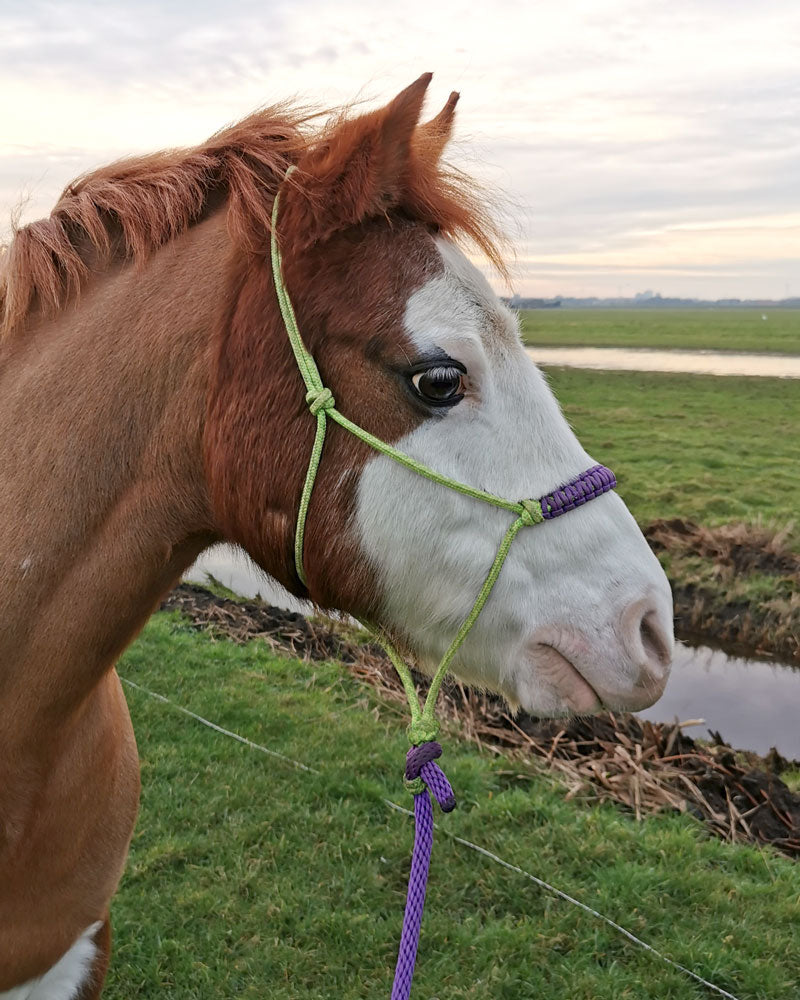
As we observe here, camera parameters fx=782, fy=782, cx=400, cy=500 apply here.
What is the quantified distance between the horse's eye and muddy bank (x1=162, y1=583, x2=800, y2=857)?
375cm

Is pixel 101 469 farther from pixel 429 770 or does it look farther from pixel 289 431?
pixel 429 770

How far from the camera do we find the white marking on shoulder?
2342 mm

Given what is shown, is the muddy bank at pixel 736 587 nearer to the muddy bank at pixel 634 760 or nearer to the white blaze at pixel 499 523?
the muddy bank at pixel 634 760

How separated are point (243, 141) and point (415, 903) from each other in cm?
187

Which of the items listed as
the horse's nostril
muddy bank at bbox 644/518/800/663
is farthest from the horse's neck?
muddy bank at bbox 644/518/800/663

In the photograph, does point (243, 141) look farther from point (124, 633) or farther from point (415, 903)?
point (415, 903)

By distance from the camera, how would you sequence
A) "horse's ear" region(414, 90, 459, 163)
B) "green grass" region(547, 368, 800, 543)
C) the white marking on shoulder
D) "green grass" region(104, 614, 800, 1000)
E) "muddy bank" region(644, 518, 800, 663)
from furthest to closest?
"green grass" region(547, 368, 800, 543) → "muddy bank" region(644, 518, 800, 663) → "green grass" region(104, 614, 800, 1000) → the white marking on shoulder → "horse's ear" region(414, 90, 459, 163)

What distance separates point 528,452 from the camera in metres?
1.72

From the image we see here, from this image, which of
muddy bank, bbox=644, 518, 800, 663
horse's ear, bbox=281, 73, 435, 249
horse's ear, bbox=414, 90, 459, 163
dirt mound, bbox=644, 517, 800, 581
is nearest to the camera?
horse's ear, bbox=281, 73, 435, 249

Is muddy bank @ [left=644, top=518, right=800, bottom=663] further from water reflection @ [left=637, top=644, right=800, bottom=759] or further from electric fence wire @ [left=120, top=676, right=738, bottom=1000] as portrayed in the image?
electric fence wire @ [left=120, top=676, right=738, bottom=1000]

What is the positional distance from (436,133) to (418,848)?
1.75m

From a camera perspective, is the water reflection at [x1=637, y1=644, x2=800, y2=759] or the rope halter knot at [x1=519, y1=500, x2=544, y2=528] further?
the water reflection at [x1=637, y1=644, x2=800, y2=759]

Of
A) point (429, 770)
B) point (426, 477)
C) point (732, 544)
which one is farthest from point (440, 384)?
point (732, 544)

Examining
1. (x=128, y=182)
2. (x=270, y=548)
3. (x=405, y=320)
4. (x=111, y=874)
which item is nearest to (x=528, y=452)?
(x=405, y=320)
